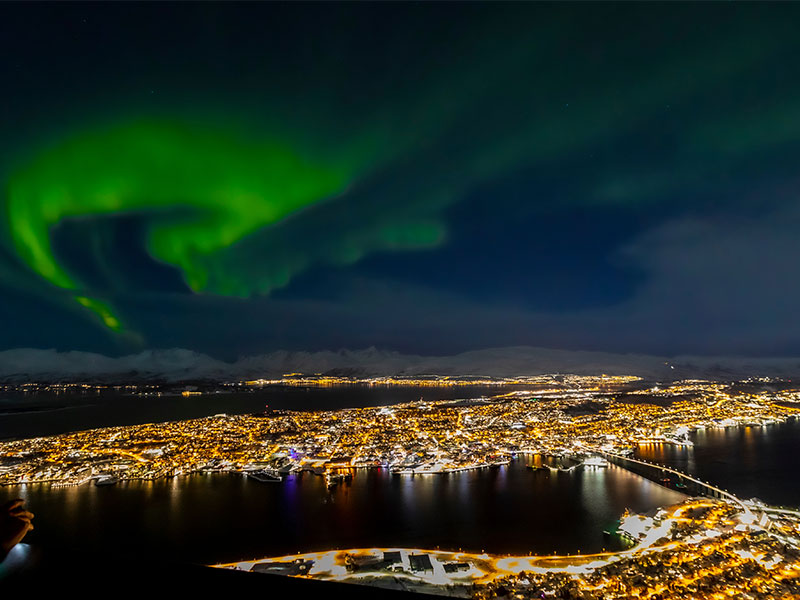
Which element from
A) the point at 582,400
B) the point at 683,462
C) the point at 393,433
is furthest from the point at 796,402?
the point at 393,433

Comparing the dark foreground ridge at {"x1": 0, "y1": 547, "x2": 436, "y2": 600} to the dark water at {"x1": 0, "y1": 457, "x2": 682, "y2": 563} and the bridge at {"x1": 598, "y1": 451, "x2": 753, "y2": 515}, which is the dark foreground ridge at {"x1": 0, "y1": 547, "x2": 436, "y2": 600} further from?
the bridge at {"x1": 598, "y1": 451, "x2": 753, "y2": 515}

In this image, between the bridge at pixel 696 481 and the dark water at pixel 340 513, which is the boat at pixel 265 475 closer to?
the dark water at pixel 340 513

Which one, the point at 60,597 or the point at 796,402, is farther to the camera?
the point at 796,402

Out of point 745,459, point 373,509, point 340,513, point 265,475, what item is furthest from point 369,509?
point 745,459

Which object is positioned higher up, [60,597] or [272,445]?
[60,597]

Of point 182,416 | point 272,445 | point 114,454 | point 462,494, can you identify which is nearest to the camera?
point 462,494

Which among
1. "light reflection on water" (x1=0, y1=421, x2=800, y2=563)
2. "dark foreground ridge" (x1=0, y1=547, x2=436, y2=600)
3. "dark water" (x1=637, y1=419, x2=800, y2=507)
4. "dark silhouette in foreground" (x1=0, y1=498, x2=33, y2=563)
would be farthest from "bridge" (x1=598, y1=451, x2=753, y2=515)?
"dark silhouette in foreground" (x1=0, y1=498, x2=33, y2=563)

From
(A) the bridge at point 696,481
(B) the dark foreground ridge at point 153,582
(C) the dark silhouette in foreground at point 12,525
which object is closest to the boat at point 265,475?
(A) the bridge at point 696,481

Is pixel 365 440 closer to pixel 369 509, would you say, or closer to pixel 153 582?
pixel 369 509

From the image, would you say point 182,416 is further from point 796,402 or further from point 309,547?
point 796,402
